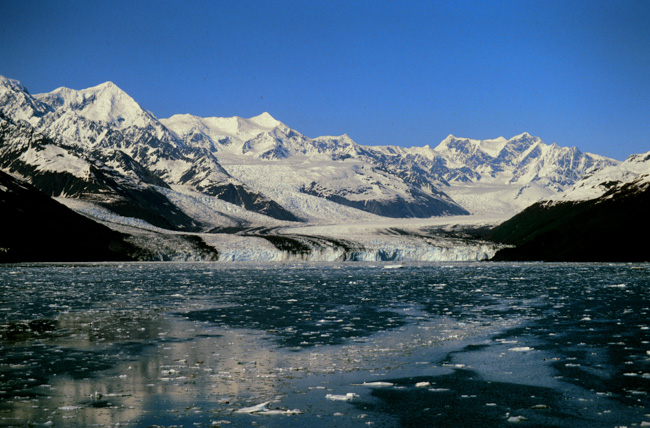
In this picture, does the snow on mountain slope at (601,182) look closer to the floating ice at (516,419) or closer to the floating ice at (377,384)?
the floating ice at (377,384)

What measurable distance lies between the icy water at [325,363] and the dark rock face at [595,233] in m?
87.1

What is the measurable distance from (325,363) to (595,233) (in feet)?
397

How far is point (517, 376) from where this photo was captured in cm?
1864

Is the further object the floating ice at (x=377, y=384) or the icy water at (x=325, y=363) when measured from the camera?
the floating ice at (x=377, y=384)

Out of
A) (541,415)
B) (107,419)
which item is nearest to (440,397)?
(541,415)

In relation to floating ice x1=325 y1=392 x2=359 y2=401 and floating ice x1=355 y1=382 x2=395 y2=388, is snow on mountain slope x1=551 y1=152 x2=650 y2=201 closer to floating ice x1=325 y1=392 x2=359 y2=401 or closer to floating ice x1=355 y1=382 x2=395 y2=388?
floating ice x1=355 y1=382 x2=395 y2=388

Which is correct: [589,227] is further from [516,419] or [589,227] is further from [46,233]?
[516,419]

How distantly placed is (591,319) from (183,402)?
870 inches

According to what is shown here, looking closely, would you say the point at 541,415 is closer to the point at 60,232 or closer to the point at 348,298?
the point at 348,298

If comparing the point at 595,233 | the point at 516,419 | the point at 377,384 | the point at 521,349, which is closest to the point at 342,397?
the point at 377,384

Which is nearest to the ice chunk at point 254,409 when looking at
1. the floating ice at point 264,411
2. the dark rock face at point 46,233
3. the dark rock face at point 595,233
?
the floating ice at point 264,411

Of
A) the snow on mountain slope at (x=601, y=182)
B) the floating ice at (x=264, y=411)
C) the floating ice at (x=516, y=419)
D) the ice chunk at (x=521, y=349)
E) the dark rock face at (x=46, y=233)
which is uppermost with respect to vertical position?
the snow on mountain slope at (x=601, y=182)

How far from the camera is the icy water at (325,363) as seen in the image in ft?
48.3

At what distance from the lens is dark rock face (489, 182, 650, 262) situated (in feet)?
389
